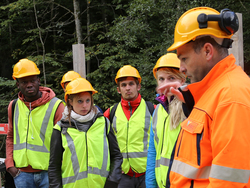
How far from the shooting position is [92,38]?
1217 centimetres

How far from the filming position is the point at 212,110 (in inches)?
48.6

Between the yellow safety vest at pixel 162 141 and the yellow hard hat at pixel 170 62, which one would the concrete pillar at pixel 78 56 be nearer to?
the yellow hard hat at pixel 170 62

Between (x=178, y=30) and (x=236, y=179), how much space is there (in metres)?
0.86

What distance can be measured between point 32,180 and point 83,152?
124cm

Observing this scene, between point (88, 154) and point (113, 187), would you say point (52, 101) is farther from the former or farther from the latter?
point (113, 187)

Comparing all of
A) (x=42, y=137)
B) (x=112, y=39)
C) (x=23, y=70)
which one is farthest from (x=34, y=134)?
(x=112, y=39)

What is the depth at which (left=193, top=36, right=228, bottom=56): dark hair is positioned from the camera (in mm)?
1353

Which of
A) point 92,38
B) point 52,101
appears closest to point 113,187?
point 52,101

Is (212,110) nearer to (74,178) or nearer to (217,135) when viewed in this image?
(217,135)

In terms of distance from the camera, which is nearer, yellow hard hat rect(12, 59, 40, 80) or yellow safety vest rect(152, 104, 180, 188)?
yellow safety vest rect(152, 104, 180, 188)

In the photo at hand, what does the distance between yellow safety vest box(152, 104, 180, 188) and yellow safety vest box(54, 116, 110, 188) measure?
0.69 meters

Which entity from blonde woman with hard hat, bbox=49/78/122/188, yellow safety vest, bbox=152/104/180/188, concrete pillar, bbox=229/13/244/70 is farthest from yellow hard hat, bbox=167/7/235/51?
concrete pillar, bbox=229/13/244/70

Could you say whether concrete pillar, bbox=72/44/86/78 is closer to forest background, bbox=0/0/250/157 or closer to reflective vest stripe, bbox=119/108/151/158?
reflective vest stripe, bbox=119/108/151/158

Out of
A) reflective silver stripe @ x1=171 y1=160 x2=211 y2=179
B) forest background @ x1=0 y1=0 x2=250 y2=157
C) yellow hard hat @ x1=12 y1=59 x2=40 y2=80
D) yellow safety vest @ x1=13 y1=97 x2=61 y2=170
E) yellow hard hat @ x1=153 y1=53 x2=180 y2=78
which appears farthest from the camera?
forest background @ x1=0 y1=0 x2=250 y2=157
